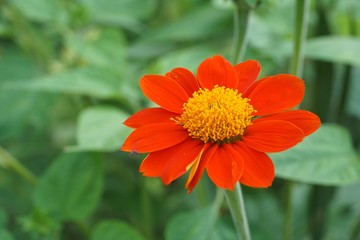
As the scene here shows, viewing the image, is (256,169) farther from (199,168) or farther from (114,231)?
(114,231)

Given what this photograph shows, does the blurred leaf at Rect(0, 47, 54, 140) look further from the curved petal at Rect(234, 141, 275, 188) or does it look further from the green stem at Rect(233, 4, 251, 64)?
the curved petal at Rect(234, 141, 275, 188)

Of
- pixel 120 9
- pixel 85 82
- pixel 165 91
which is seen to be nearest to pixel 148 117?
pixel 165 91

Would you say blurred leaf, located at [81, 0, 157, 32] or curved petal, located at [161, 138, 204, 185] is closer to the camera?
curved petal, located at [161, 138, 204, 185]

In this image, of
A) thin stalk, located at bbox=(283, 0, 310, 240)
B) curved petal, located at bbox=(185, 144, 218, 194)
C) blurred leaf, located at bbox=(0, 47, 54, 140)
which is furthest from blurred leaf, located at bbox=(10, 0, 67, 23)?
curved petal, located at bbox=(185, 144, 218, 194)

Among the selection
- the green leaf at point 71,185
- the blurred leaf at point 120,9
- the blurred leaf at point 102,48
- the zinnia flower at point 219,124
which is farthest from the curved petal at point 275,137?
the blurred leaf at point 120,9

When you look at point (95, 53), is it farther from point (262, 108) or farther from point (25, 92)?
point (262, 108)

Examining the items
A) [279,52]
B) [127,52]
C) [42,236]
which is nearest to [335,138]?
[279,52]

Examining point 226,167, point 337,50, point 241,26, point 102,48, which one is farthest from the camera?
point 102,48
